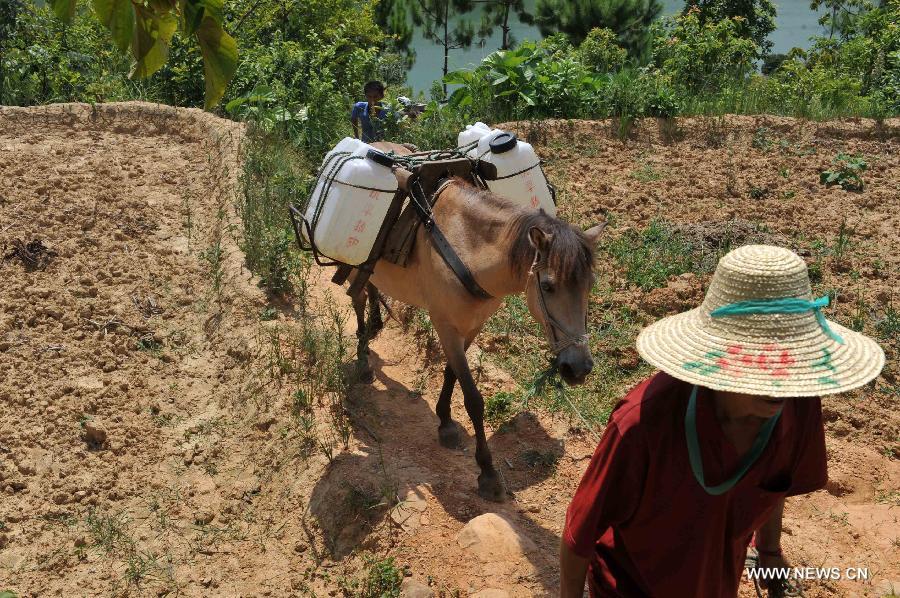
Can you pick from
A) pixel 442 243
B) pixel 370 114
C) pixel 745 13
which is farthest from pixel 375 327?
pixel 745 13

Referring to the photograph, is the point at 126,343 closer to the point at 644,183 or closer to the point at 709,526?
the point at 709,526

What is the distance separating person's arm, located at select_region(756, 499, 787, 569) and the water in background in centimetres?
2306

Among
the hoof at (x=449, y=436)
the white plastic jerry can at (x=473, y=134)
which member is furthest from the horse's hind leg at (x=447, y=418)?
the white plastic jerry can at (x=473, y=134)

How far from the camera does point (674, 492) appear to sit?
2.14 metres

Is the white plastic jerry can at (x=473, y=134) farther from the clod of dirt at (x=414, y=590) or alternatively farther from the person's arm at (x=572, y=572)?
the person's arm at (x=572, y=572)

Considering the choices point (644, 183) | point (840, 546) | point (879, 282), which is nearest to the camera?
point (840, 546)

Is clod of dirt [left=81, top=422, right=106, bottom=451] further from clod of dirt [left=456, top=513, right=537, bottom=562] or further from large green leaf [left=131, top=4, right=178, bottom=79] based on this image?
large green leaf [left=131, top=4, right=178, bottom=79]

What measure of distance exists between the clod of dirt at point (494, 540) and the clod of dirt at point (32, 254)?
15.2 ft

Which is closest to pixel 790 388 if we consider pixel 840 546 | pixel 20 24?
pixel 840 546

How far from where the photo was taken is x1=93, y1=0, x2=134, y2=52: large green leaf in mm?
1773

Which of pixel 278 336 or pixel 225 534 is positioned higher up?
pixel 278 336

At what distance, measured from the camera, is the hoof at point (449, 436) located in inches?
211

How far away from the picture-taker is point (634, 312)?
6762 millimetres

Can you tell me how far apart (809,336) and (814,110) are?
960cm
